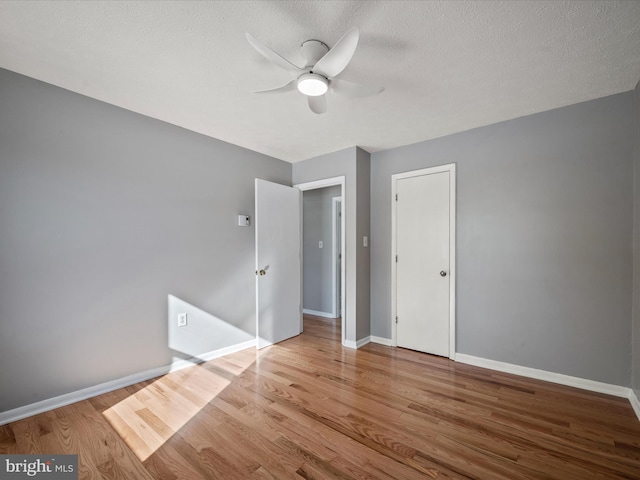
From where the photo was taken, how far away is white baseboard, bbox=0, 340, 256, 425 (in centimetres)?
205

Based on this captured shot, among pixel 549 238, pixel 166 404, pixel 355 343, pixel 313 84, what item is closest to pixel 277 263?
pixel 355 343

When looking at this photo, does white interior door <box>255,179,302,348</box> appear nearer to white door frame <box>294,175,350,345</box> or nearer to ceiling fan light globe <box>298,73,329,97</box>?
white door frame <box>294,175,350,345</box>

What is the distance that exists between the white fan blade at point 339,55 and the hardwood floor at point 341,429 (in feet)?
7.34

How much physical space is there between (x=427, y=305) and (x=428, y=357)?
1.88 feet

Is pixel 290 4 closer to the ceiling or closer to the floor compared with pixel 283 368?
closer to the ceiling

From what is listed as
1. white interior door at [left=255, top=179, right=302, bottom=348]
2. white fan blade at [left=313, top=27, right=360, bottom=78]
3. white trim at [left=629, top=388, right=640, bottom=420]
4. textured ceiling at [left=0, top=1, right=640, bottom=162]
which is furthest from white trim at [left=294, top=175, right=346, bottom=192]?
white trim at [left=629, top=388, right=640, bottom=420]

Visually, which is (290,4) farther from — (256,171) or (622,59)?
(256,171)

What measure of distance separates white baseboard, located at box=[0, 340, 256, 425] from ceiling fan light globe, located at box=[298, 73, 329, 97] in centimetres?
281

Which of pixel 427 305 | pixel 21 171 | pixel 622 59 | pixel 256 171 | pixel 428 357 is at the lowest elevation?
pixel 428 357

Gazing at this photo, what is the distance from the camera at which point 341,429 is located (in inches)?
77.0

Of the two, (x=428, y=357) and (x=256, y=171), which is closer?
(x=428, y=357)

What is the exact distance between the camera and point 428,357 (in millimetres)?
3250

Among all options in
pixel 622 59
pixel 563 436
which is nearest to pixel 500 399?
pixel 563 436

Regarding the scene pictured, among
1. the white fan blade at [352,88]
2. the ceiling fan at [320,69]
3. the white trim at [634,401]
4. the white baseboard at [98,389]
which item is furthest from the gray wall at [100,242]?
the white trim at [634,401]
